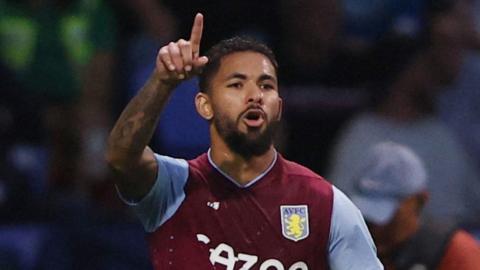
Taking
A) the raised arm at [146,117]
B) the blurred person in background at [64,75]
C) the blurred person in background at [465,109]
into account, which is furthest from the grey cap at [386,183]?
the blurred person in background at [64,75]

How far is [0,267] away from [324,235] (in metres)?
3.05

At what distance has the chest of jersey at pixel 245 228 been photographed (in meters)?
5.36

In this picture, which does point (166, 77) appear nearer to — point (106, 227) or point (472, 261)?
point (472, 261)

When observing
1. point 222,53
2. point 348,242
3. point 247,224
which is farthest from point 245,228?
point 222,53

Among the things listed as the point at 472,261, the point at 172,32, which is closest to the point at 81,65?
the point at 172,32

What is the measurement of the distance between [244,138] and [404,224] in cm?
128

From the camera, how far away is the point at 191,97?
8.59 m

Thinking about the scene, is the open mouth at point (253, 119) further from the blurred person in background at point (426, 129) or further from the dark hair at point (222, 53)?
the blurred person in background at point (426, 129)

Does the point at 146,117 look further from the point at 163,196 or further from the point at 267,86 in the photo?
the point at 267,86

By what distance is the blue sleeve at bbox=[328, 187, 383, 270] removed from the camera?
540cm

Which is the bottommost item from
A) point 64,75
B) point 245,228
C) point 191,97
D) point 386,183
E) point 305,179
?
point 64,75

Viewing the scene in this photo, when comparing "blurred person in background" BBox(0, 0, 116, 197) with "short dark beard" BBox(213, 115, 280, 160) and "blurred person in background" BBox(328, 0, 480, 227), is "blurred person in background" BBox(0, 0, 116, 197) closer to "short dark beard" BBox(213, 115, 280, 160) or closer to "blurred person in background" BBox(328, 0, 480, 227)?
"blurred person in background" BBox(328, 0, 480, 227)

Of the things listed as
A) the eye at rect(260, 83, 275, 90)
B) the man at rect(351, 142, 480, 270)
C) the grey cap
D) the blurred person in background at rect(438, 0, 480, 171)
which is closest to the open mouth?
the eye at rect(260, 83, 275, 90)

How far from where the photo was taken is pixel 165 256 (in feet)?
17.7
